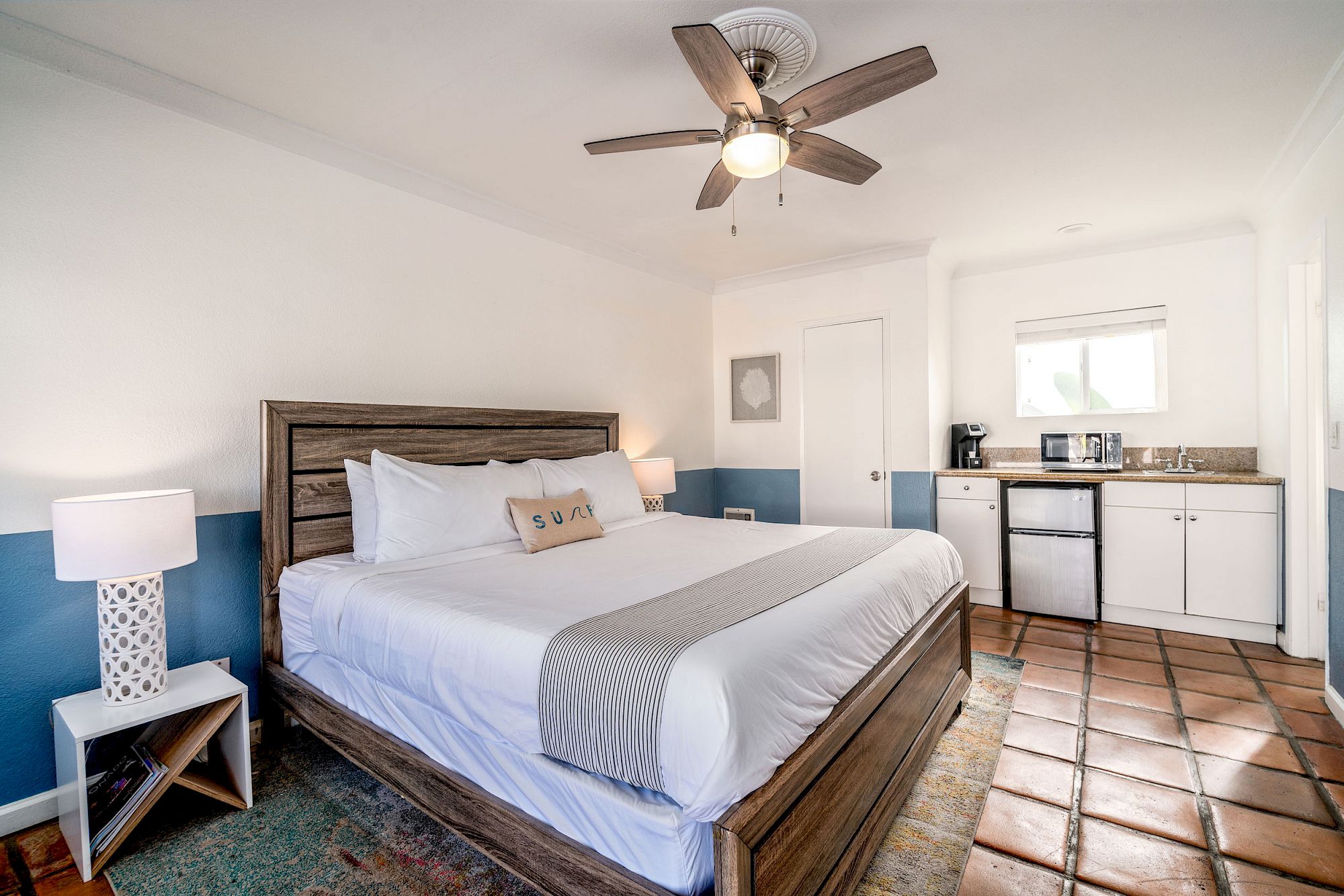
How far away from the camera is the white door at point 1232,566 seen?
11.3ft

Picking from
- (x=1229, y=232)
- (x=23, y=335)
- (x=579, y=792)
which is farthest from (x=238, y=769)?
(x=1229, y=232)

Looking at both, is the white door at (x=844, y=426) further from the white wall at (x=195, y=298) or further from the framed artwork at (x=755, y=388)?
the white wall at (x=195, y=298)

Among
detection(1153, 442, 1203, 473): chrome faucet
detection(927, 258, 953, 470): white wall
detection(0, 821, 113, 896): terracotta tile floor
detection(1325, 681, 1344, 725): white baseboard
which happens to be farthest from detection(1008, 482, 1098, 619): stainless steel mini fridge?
detection(0, 821, 113, 896): terracotta tile floor

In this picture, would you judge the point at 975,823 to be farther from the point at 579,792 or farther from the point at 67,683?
the point at 67,683

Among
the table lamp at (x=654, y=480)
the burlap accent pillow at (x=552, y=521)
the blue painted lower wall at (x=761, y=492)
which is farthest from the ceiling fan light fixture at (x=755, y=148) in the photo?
the blue painted lower wall at (x=761, y=492)

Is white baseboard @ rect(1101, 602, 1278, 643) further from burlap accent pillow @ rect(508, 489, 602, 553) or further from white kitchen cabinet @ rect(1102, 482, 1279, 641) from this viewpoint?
burlap accent pillow @ rect(508, 489, 602, 553)

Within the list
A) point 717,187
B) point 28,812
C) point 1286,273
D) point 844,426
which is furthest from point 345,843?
point 1286,273

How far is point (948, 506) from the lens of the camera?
4.38m

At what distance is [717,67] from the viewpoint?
174cm

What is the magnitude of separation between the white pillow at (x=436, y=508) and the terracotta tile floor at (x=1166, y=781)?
6.99 feet

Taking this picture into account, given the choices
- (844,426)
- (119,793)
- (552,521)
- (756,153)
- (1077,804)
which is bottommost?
(1077,804)

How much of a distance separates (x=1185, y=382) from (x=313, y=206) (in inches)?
212

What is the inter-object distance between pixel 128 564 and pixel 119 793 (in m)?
0.74

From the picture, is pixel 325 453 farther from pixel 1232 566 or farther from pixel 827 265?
pixel 1232 566
